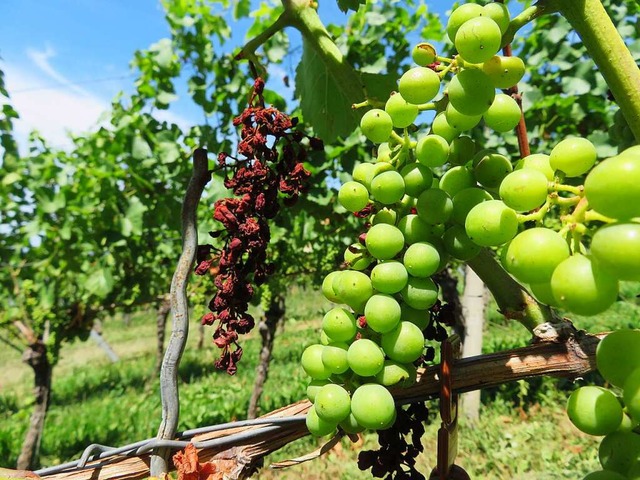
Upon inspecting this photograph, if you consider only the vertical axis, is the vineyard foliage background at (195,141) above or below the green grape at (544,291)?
above

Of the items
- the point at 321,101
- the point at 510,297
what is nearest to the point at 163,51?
the point at 321,101

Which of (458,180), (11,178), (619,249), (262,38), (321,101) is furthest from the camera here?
(11,178)

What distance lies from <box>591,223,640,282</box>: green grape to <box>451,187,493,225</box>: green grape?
27 centimetres

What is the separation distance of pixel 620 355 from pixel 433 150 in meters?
0.38

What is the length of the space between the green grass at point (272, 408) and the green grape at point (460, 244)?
3.98m

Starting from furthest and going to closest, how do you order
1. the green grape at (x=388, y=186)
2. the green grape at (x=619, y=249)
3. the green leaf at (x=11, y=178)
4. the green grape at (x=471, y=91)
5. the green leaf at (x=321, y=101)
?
the green leaf at (x=11, y=178) → the green leaf at (x=321, y=101) → the green grape at (x=388, y=186) → the green grape at (x=471, y=91) → the green grape at (x=619, y=249)

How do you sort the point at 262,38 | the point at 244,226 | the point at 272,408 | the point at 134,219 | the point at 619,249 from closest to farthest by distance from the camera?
the point at 619,249 → the point at 244,226 → the point at 262,38 → the point at 134,219 → the point at 272,408

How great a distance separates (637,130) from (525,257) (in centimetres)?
28

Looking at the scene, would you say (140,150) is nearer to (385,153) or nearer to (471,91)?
(385,153)

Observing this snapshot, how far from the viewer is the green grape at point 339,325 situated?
82cm

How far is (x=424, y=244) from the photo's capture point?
2.61 feet

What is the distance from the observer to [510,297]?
2.77 feet

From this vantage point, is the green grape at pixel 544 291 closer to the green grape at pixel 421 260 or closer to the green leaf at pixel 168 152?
the green grape at pixel 421 260

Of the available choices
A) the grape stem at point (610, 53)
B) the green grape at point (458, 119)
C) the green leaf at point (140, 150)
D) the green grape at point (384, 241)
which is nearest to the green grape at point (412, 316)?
the green grape at point (384, 241)
